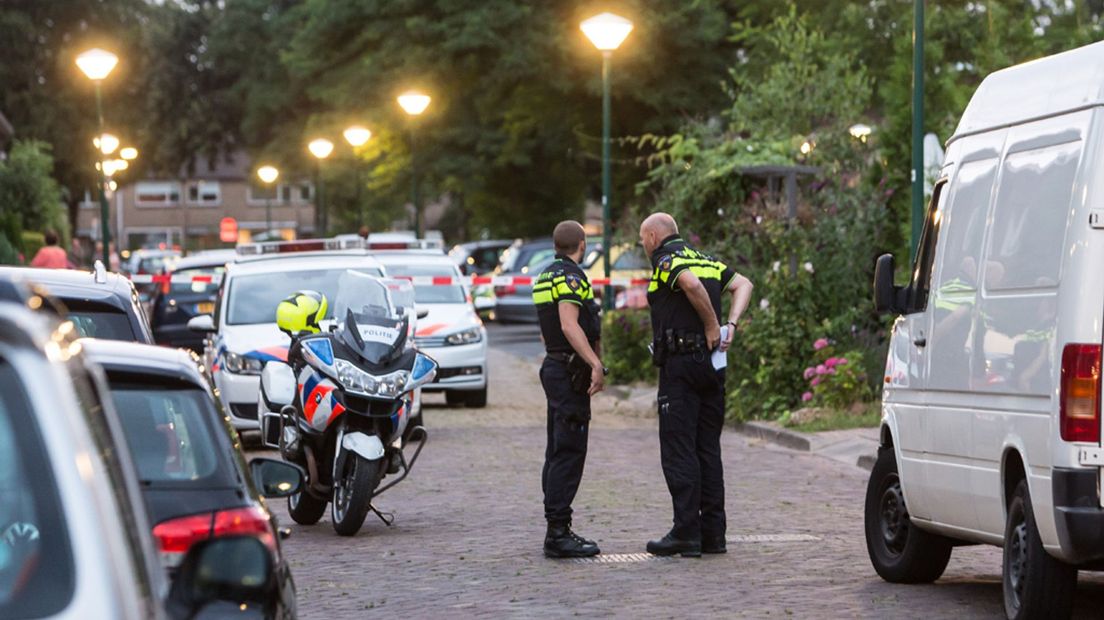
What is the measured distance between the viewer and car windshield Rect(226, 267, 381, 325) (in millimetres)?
18406

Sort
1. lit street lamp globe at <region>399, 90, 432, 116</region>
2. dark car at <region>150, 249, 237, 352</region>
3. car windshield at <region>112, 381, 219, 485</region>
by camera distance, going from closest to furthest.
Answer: car windshield at <region>112, 381, 219, 485</region> < dark car at <region>150, 249, 237, 352</region> < lit street lamp globe at <region>399, 90, 432, 116</region>

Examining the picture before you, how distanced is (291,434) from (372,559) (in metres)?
1.50

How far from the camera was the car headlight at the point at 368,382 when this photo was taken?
38.2 ft

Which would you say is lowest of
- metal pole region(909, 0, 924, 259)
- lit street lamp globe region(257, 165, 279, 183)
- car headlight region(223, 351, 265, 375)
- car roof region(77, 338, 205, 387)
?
car headlight region(223, 351, 265, 375)

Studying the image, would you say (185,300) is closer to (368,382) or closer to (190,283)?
(190,283)

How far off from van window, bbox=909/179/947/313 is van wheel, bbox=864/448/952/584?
88cm

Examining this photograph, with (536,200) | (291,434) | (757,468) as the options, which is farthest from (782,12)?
(291,434)

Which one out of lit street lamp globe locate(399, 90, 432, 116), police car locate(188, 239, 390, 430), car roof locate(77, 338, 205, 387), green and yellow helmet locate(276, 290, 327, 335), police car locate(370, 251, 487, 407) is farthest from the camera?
lit street lamp globe locate(399, 90, 432, 116)

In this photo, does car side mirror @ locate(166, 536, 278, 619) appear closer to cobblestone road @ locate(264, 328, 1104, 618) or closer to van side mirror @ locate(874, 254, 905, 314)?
cobblestone road @ locate(264, 328, 1104, 618)

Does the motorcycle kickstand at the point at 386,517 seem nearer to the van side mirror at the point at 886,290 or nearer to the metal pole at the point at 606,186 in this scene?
the van side mirror at the point at 886,290

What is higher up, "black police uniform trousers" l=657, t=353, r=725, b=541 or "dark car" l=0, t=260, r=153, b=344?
"dark car" l=0, t=260, r=153, b=344

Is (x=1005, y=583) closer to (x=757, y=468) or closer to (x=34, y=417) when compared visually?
(x=34, y=417)

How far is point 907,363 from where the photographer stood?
9.53 metres

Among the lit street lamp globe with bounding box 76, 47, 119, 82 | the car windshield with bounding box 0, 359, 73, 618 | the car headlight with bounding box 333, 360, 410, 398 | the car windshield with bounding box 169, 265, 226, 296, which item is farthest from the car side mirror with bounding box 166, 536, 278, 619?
the lit street lamp globe with bounding box 76, 47, 119, 82
